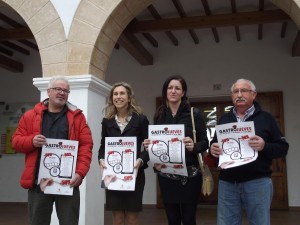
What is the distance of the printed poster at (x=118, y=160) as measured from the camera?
260cm

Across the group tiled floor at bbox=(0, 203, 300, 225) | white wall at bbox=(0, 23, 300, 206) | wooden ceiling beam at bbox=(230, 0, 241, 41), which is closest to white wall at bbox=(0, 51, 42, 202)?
white wall at bbox=(0, 23, 300, 206)

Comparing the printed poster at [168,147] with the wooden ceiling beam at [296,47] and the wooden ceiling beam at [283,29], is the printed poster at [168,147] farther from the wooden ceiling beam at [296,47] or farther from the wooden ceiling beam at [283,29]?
the wooden ceiling beam at [283,29]

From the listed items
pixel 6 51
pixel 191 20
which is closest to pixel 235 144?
pixel 191 20

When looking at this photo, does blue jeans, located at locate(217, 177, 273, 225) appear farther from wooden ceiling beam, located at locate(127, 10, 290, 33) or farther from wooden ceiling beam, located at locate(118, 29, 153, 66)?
wooden ceiling beam, located at locate(118, 29, 153, 66)

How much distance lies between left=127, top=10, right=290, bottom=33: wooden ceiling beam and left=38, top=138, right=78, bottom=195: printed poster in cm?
419

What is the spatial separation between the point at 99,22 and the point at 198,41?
3727 mm

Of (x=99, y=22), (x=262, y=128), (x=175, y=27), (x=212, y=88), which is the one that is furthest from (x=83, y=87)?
(x=212, y=88)

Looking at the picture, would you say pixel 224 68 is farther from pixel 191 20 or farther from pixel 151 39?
pixel 151 39

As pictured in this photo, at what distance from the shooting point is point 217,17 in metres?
6.14

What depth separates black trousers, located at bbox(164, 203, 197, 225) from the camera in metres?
2.53

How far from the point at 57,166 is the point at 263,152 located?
1.39 metres

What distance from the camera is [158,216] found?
621 cm

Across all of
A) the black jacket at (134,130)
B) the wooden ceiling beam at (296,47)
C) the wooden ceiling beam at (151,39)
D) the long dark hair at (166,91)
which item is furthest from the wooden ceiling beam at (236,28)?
the black jacket at (134,130)

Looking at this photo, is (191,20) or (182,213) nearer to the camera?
(182,213)
